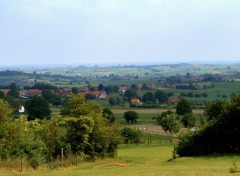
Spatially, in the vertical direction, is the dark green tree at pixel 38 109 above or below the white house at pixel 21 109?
above

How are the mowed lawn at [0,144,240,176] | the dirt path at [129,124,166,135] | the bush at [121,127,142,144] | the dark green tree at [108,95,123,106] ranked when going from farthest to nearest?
the dark green tree at [108,95,123,106]
the dirt path at [129,124,166,135]
the bush at [121,127,142,144]
the mowed lawn at [0,144,240,176]

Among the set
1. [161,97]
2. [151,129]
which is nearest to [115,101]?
[161,97]

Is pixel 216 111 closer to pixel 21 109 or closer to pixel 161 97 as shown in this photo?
pixel 21 109

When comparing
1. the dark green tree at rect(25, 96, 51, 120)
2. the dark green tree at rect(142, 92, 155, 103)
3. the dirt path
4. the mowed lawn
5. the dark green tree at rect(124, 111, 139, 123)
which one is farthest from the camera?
the dark green tree at rect(142, 92, 155, 103)

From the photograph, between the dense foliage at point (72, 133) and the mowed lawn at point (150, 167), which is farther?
the dense foliage at point (72, 133)

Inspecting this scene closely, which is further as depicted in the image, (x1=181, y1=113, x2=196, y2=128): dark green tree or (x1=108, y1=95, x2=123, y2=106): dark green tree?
(x1=108, y1=95, x2=123, y2=106): dark green tree

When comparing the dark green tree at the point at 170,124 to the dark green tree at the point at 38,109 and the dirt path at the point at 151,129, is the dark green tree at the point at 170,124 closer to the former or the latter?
the dirt path at the point at 151,129

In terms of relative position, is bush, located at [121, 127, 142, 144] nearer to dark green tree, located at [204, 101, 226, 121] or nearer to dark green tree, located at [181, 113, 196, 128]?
dark green tree, located at [204, 101, 226, 121]

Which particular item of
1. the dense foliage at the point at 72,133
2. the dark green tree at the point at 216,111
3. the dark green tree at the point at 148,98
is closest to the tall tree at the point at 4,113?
the dense foliage at the point at 72,133

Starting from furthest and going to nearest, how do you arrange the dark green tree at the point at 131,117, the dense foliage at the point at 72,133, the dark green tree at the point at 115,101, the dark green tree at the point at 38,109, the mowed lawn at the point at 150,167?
1. the dark green tree at the point at 115,101
2. the dark green tree at the point at 38,109
3. the dark green tree at the point at 131,117
4. the dense foliage at the point at 72,133
5. the mowed lawn at the point at 150,167

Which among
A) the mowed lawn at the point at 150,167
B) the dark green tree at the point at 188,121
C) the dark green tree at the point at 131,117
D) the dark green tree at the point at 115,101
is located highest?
the mowed lawn at the point at 150,167

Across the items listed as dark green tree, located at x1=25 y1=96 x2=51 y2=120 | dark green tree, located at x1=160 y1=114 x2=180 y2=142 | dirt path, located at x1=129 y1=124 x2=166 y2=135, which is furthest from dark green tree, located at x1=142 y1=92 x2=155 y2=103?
dark green tree, located at x1=160 y1=114 x2=180 y2=142

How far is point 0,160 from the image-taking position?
95.5 ft

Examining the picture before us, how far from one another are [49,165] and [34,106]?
62238 millimetres
